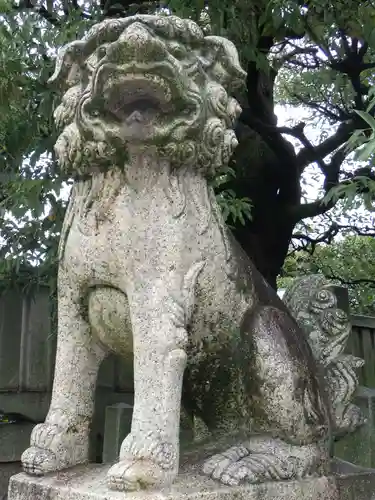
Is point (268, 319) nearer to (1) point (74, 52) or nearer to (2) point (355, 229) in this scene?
(1) point (74, 52)

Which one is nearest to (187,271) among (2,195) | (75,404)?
(75,404)

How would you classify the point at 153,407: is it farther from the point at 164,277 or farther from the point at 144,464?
the point at 164,277

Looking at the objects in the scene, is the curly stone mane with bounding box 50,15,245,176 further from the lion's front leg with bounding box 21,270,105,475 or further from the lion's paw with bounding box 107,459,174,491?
the lion's paw with bounding box 107,459,174,491

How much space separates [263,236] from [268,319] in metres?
2.60

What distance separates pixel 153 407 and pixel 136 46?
3.24 ft

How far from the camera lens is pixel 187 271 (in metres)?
1.84

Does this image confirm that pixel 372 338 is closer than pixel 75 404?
No

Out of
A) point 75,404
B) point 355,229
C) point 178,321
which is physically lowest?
point 75,404

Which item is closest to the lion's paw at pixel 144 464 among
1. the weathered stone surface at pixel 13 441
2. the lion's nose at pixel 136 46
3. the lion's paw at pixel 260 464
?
the lion's paw at pixel 260 464

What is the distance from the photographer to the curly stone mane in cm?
175

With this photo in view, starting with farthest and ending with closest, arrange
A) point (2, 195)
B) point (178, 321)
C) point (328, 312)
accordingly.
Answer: point (2, 195) → point (328, 312) → point (178, 321)

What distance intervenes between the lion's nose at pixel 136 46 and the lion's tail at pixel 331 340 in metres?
1.18

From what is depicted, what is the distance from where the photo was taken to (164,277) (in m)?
1.81

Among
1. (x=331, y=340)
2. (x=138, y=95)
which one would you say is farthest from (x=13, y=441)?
(x=138, y=95)
